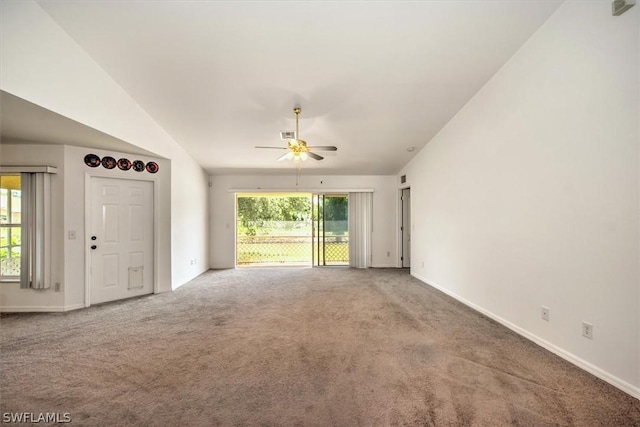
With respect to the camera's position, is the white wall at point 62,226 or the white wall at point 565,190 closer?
the white wall at point 565,190

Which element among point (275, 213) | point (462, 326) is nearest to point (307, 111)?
point (462, 326)

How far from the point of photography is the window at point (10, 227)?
3.73m

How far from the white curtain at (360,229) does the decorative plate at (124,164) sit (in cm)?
471

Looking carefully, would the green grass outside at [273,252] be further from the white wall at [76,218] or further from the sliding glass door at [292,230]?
the white wall at [76,218]

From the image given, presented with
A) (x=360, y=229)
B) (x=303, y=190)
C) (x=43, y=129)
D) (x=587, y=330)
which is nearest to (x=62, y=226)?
(x=43, y=129)

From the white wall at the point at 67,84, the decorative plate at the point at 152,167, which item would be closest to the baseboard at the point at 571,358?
the white wall at the point at 67,84

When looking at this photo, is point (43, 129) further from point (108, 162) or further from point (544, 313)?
point (544, 313)

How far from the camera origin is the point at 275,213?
8531mm

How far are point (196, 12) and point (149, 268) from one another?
12.9 feet

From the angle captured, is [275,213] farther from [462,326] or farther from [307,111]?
[462,326]

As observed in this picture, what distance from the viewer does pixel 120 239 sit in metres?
4.29

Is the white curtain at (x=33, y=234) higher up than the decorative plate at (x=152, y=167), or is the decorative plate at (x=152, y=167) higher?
the decorative plate at (x=152, y=167)

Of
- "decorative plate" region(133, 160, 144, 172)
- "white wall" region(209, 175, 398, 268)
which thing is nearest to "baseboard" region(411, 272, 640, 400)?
"white wall" region(209, 175, 398, 268)

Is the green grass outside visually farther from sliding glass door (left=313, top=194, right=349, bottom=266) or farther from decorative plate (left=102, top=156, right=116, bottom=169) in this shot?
decorative plate (left=102, top=156, right=116, bottom=169)
